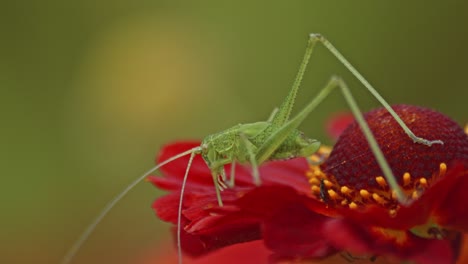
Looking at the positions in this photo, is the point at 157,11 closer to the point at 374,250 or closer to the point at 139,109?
the point at 139,109

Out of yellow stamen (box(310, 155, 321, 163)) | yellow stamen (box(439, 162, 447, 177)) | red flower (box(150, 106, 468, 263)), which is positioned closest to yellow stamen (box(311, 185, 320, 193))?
red flower (box(150, 106, 468, 263))

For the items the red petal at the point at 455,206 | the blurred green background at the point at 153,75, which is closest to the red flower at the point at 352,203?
the red petal at the point at 455,206

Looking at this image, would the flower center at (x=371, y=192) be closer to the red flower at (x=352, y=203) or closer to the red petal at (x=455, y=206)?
the red flower at (x=352, y=203)

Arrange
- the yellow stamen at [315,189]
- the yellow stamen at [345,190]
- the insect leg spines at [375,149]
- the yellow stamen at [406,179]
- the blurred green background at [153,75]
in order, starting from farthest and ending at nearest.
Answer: the blurred green background at [153,75] → the yellow stamen at [315,189] → the yellow stamen at [345,190] → the yellow stamen at [406,179] → the insect leg spines at [375,149]

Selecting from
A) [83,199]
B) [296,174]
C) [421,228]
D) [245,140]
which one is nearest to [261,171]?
[296,174]

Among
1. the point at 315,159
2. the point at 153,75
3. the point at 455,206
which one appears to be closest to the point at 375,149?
the point at 455,206

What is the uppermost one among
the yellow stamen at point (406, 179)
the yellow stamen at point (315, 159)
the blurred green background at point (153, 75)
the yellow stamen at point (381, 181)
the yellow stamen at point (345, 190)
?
the blurred green background at point (153, 75)
